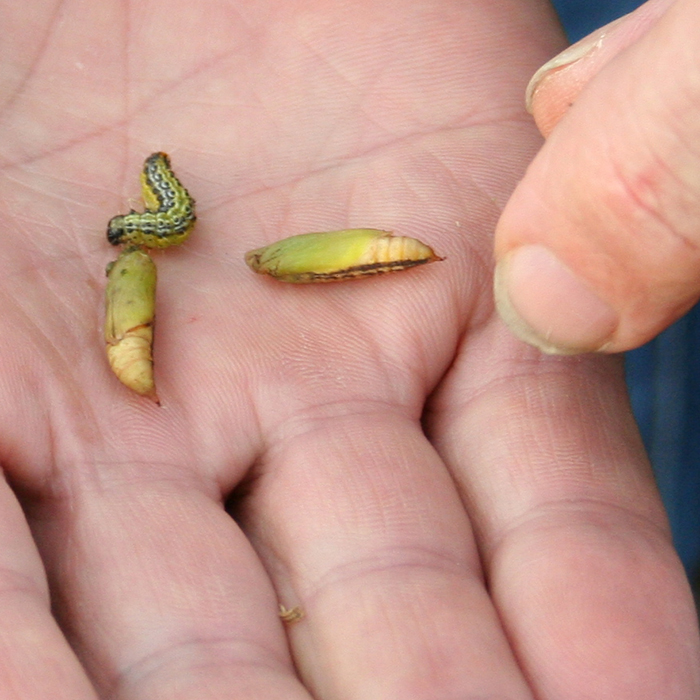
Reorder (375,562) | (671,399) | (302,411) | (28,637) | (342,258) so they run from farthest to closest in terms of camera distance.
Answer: (671,399) < (342,258) < (302,411) < (375,562) < (28,637)

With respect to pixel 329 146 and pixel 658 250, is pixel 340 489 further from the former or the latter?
pixel 329 146

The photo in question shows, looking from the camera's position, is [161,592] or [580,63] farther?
[580,63]

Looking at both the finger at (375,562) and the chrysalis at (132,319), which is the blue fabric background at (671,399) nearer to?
the finger at (375,562)

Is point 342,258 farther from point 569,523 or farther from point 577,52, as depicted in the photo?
point 569,523

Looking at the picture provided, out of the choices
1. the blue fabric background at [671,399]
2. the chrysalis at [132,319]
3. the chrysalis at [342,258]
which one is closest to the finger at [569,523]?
the chrysalis at [342,258]

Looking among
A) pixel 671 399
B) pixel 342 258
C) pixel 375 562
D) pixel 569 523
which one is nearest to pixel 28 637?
pixel 375 562

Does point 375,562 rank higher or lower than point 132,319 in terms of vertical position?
lower
